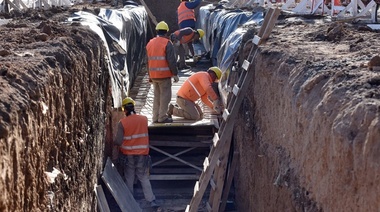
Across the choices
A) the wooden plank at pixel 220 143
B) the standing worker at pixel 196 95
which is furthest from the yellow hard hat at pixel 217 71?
the wooden plank at pixel 220 143

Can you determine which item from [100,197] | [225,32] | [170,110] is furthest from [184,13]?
[100,197]

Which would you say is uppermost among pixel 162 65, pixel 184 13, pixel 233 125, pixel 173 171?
pixel 162 65

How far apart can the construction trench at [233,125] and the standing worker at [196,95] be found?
0.87 ft

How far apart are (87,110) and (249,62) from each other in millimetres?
2360

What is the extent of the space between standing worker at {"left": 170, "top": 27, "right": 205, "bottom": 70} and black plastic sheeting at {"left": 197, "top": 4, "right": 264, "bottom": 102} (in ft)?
2.06

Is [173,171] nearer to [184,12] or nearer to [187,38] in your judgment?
[187,38]

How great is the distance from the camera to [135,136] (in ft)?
36.9

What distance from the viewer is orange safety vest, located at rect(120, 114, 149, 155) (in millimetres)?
11148

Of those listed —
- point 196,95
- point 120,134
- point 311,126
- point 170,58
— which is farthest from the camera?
point 196,95

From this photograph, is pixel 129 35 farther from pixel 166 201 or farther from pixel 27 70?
pixel 27 70

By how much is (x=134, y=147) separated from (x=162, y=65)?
2068mm

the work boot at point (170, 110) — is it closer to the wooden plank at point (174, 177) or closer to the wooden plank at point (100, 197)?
the wooden plank at point (174, 177)

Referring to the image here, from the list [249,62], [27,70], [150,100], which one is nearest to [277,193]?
[249,62]

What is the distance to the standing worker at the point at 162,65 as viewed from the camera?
1273cm
